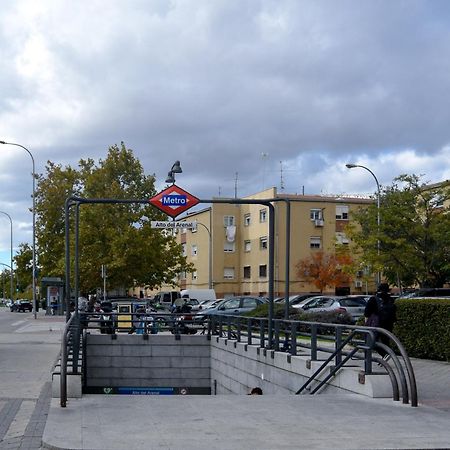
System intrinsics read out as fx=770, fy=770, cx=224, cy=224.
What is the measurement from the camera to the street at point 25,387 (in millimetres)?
9488

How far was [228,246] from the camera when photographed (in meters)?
70.6

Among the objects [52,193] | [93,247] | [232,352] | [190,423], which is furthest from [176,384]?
[52,193]

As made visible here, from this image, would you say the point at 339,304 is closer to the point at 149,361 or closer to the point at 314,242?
the point at 149,361

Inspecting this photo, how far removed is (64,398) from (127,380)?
13102 mm

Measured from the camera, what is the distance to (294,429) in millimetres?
8797

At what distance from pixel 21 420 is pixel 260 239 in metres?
56.0

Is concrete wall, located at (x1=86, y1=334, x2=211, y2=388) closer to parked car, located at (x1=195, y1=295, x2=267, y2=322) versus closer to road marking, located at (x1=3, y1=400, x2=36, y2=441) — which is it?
parked car, located at (x1=195, y1=295, x2=267, y2=322)

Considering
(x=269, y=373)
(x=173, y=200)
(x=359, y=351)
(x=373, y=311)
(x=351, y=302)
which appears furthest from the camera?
(x=351, y=302)


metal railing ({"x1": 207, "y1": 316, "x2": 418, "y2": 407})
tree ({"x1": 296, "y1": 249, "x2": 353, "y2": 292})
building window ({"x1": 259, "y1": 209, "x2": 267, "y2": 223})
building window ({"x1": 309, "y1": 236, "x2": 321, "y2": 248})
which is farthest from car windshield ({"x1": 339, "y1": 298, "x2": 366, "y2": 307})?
building window ({"x1": 259, "y1": 209, "x2": 267, "y2": 223})

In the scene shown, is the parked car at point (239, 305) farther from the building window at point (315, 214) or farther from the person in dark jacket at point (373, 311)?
the building window at point (315, 214)

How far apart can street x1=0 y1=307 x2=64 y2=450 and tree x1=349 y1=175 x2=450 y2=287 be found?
15761mm

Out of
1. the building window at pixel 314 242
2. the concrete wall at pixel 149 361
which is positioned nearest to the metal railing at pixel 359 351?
the concrete wall at pixel 149 361

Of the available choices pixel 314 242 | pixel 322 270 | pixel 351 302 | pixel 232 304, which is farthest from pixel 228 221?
pixel 351 302

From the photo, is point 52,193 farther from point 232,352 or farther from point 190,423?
point 190,423
